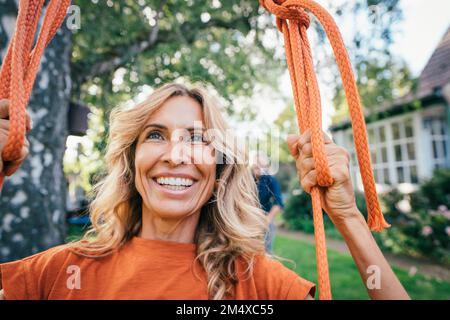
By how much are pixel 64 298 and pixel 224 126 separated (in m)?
1.01

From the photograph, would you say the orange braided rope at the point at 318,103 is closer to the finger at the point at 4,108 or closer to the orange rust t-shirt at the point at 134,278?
the orange rust t-shirt at the point at 134,278

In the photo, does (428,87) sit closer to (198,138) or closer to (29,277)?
(198,138)

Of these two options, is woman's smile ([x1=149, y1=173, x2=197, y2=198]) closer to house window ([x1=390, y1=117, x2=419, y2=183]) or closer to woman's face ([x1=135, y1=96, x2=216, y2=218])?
woman's face ([x1=135, y1=96, x2=216, y2=218])

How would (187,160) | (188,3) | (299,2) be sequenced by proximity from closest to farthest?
(299,2) → (187,160) → (188,3)

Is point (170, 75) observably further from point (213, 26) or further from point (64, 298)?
point (64, 298)

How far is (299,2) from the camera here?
1204 millimetres

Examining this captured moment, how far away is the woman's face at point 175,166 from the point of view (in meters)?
1.54

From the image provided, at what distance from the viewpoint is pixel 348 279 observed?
552 centimetres

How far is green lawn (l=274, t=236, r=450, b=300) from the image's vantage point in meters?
4.82

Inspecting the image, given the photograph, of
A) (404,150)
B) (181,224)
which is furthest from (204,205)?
(404,150)

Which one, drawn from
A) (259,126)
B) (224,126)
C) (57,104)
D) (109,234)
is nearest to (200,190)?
(224,126)

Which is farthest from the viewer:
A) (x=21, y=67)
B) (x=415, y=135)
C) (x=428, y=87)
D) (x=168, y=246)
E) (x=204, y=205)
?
(x=415, y=135)

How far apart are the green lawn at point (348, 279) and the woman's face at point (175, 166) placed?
3.14 m

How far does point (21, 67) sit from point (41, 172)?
176 centimetres
